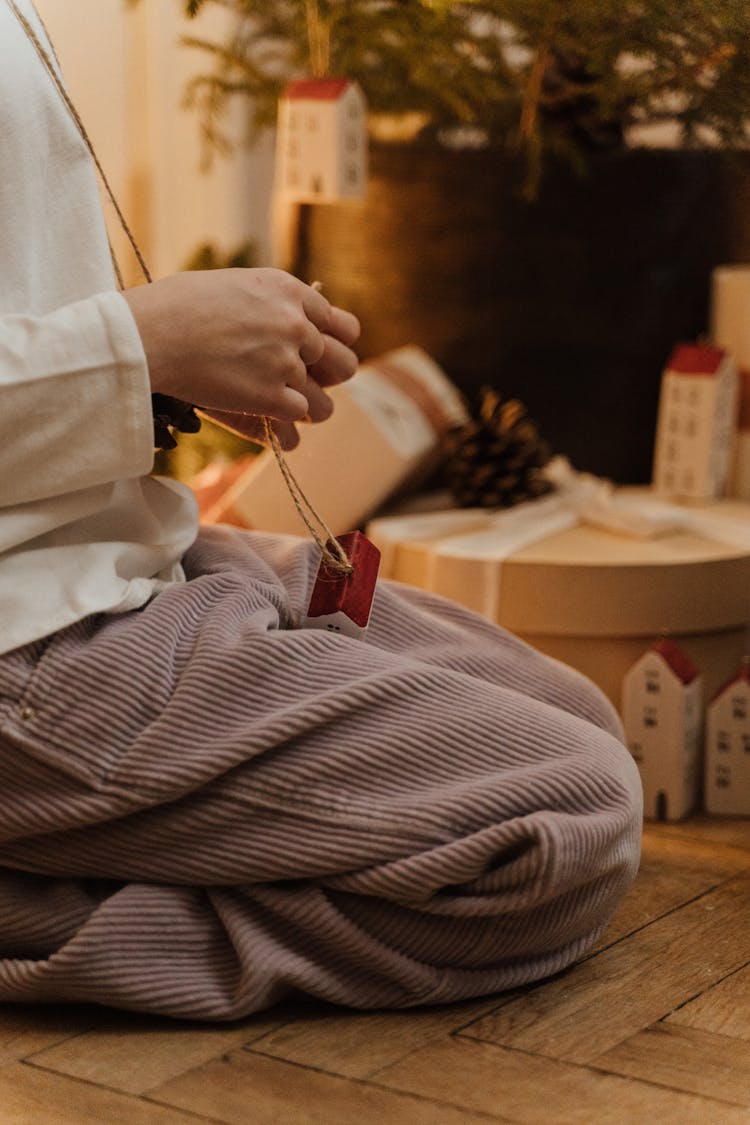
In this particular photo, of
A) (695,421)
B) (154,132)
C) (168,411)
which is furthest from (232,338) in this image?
(154,132)

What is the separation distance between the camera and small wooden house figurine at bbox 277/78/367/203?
1474 mm

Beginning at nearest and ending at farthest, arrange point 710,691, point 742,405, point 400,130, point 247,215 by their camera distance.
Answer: point 710,691 < point 742,405 < point 400,130 < point 247,215

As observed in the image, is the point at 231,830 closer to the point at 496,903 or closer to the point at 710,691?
the point at 496,903

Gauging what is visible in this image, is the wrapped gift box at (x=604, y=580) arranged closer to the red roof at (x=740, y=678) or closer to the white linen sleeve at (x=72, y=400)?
the red roof at (x=740, y=678)

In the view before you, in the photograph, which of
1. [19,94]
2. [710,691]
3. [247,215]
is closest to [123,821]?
[19,94]

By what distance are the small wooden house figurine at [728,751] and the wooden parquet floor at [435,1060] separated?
0.35m

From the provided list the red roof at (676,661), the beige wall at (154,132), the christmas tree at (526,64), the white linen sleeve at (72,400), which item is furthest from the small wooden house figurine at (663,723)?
the beige wall at (154,132)

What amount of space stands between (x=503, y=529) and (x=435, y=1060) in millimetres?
667

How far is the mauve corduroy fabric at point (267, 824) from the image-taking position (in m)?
0.84

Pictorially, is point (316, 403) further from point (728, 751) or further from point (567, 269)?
point (567, 269)

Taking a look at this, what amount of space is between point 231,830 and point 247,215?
174 centimetres

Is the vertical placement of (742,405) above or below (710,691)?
above

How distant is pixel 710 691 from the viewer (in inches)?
54.2

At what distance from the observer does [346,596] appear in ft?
3.15
